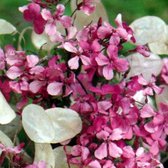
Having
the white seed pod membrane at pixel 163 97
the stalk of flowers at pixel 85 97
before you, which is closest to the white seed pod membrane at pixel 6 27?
the stalk of flowers at pixel 85 97

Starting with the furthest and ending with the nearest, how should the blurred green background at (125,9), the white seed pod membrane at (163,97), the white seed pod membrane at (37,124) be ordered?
the blurred green background at (125,9), the white seed pod membrane at (163,97), the white seed pod membrane at (37,124)

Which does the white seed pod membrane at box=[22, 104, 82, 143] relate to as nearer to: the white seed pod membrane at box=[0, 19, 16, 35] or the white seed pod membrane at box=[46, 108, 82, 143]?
the white seed pod membrane at box=[46, 108, 82, 143]

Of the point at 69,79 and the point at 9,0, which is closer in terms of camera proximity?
the point at 69,79

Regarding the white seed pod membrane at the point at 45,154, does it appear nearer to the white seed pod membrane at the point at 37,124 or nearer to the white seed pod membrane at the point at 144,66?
the white seed pod membrane at the point at 37,124

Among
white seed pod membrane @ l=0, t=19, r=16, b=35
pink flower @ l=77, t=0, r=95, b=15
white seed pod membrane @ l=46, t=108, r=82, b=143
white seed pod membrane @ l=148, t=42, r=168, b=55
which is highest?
pink flower @ l=77, t=0, r=95, b=15

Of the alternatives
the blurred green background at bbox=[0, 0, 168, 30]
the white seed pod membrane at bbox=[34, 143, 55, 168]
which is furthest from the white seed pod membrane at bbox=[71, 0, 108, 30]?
the blurred green background at bbox=[0, 0, 168, 30]

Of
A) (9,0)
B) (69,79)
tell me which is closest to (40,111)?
(69,79)

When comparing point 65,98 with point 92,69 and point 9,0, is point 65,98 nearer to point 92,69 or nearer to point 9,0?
point 92,69
